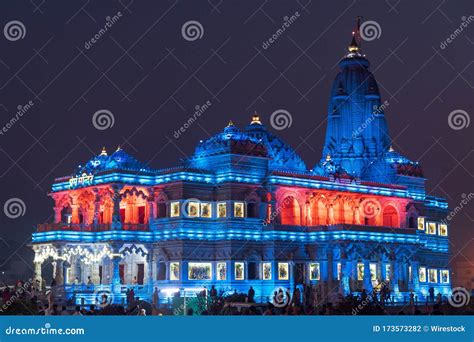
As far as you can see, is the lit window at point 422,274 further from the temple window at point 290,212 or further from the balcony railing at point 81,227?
the balcony railing at point 81,227

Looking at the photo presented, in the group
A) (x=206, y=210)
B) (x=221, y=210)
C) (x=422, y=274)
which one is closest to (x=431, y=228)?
(x=422, y=274)

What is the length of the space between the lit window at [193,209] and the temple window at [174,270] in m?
3.90

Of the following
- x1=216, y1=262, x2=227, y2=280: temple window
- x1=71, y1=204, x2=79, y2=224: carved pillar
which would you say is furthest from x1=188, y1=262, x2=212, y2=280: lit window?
x1=71, y1=204, x2=79, y2=224: carved pillar

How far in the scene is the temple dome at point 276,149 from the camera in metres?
73.9

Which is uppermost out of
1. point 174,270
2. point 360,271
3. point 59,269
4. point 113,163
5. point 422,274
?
point 113,163

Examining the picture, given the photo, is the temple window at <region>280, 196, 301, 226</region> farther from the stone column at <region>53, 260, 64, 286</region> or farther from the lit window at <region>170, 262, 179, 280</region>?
the stone column at <region>53, 260, 64, 286</region>

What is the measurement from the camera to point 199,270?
6303 cm

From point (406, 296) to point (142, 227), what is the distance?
76.0ft

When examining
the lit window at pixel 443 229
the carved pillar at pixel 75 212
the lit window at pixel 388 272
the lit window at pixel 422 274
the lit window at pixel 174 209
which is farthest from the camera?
the lit window at pixel 443 229

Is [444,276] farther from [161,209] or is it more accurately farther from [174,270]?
[161,209]

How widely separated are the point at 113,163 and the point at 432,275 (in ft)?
123

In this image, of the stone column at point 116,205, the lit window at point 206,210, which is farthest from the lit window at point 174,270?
the stone column at point 116,205
